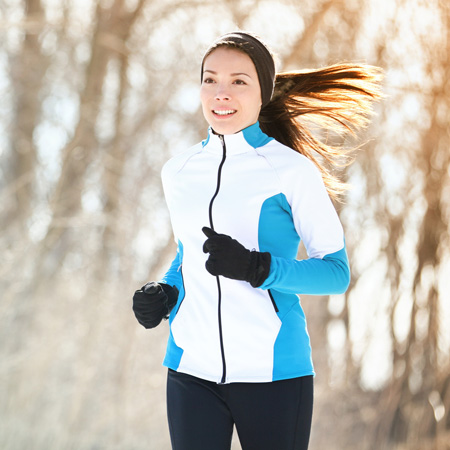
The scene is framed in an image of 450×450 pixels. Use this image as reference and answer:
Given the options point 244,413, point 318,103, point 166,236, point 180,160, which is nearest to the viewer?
point 244,413

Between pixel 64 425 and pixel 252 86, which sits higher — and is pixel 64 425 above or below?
below

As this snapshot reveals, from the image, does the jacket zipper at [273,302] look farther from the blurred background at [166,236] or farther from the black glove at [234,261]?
the blurred background at [166,236]

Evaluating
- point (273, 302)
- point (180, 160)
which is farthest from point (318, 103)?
point (273, 302)

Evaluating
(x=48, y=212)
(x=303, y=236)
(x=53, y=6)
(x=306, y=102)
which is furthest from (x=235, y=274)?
(x=53, y=6)

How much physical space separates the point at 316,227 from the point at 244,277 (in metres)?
0.20

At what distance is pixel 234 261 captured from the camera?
142 centimetres

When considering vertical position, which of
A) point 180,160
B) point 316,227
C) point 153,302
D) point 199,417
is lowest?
point 199,417

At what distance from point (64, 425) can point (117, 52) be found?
2.17 metres

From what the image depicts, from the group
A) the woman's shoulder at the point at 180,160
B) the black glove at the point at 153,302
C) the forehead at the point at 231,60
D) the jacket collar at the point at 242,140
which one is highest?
the forehead at the point at 231,60

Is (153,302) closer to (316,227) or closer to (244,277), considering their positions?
→ (244,277)

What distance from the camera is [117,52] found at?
14.8 ft

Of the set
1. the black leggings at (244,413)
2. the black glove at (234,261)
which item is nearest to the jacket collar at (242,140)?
the black glove at (234,261)

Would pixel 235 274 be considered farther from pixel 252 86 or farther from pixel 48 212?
pixel 48 212

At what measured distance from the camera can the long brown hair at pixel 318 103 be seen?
1.79 meters
